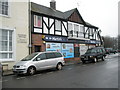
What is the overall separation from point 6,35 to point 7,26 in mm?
939

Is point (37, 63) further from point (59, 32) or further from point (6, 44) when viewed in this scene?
point (59, 32)

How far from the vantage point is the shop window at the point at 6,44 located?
1318cm

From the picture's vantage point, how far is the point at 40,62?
10.9 metres

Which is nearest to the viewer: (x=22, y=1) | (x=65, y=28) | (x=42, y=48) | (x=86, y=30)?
(x=22, y=1)

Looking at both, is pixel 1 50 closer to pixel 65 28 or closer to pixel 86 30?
pixel 65 28

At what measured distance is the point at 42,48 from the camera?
17.1 m

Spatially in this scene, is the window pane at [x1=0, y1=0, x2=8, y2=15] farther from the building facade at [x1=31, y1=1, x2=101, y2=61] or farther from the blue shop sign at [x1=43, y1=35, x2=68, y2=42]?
the blue shop sign at [x1=43, y1=35, x2=68, y2=42]

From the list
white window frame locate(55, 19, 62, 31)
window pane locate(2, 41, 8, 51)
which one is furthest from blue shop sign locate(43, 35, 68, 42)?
window pane locate(2, 41, 8, 51)

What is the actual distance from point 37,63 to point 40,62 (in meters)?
0.31

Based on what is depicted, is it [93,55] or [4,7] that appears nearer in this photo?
[4,7]

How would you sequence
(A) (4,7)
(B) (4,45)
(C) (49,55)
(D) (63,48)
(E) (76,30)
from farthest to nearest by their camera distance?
(E) (76,30), (D) (63,48), (A) (4,7), (B) (4,45), (C) (49,55)

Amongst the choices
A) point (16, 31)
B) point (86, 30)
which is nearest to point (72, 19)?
point (86, 30)

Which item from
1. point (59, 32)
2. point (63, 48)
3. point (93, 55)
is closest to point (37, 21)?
point (59, 32)

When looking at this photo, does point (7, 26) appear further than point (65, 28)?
No
